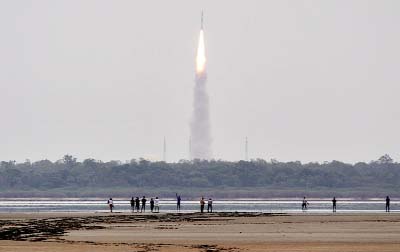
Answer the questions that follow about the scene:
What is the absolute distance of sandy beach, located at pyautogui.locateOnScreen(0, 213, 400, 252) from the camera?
68.1 m

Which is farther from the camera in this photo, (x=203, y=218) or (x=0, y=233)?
(x=203, y=218)

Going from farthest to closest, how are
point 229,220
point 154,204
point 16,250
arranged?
point 154,204, point 229,220, point 16,250

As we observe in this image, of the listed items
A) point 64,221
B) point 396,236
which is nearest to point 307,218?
point 64,221

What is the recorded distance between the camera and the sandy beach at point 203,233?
68.1 metres

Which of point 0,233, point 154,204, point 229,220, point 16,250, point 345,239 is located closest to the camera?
point 16,250

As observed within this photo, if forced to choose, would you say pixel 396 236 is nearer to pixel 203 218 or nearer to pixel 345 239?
pixel 345 239

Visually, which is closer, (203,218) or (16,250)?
(16,250)

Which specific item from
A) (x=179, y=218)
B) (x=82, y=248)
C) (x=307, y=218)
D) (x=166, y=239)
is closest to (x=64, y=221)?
(x=179, y=218)

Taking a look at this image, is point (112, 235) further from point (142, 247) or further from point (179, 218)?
point (179, 218)

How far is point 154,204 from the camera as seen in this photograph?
122 metres

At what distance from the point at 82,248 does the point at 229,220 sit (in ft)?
108

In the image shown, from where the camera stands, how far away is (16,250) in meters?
65.8

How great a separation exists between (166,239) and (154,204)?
154ft

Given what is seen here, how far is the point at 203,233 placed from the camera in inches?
3187
